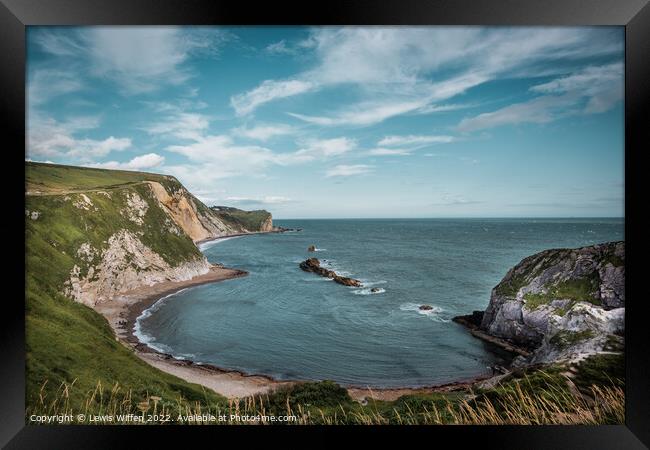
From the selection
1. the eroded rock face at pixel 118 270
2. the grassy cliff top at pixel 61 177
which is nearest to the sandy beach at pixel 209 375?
the eroded rock face at pixel 118 270

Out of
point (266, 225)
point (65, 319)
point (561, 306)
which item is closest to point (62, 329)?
point (65, 319)

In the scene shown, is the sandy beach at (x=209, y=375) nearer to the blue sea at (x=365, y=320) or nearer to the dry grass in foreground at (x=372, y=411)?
the blue sea at (x=365, y=320)

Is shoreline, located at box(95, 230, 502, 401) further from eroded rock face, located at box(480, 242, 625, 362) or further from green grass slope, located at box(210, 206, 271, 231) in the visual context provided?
green grass slope, located at box(210, 206, 271, 231)

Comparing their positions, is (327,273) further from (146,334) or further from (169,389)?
(169,389)

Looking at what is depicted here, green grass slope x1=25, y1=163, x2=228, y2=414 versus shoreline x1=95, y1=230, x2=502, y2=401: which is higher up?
green grass slope x1=25, y1=163, x2=228, y2=414

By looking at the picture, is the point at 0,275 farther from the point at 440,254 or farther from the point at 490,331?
the point at 440,254

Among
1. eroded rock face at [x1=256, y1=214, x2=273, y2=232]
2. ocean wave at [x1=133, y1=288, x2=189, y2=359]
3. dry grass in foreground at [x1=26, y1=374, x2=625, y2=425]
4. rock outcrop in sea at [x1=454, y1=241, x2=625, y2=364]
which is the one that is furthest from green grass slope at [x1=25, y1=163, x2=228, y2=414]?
eroded rock face at [x1=256, y1=214, x2=273, y2=232]
